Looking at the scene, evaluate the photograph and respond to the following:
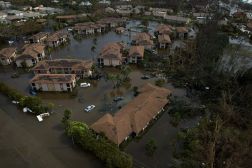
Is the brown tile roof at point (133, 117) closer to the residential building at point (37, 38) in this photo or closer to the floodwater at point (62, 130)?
the floodwater at point (62, 130)

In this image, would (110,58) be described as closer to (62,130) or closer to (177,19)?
(62,130)

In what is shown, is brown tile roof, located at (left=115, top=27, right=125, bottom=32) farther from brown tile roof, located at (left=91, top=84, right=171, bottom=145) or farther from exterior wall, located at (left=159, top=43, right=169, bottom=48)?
brown tile roof, located at (left=91, top=84, right=171, bottom=145)

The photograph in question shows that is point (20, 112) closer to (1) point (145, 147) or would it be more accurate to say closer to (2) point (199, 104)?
(1) point (145, 147)

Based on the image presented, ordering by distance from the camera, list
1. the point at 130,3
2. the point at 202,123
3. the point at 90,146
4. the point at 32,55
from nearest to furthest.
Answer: the point at 90,146
the point at 202,123
the point at 32,55
the point at 130,3

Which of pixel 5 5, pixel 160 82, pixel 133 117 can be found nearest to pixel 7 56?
pixel 160 82

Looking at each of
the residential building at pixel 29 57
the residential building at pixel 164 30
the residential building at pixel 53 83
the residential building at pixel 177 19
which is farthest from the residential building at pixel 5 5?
the residential building at pixel 53 83

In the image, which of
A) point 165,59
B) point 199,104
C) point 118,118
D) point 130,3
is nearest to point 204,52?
point 165,59

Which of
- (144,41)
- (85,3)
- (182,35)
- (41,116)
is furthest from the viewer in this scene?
(85,3)
